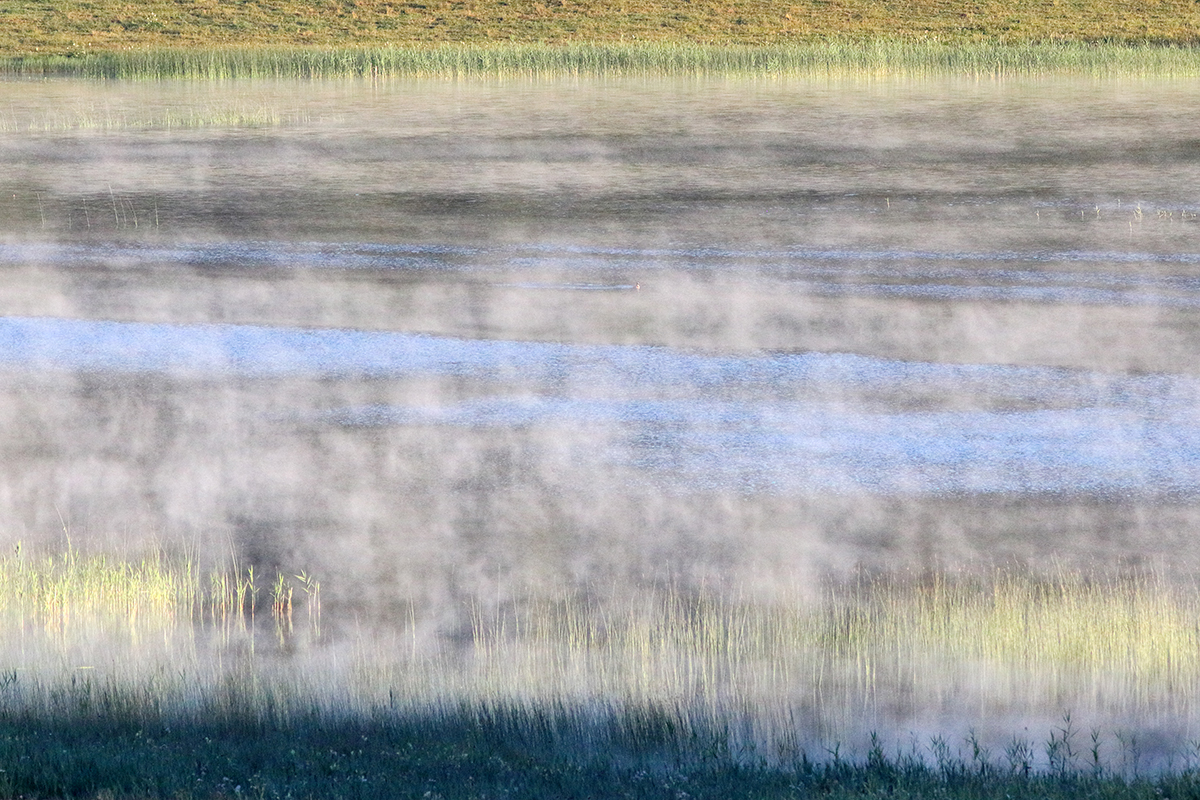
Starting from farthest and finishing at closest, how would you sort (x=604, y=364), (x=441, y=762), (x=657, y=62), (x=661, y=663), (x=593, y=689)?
(x=657, y=62), (x=604, y=364), (x=661, y=663), (x=593, y=689), (x=441, y=762)

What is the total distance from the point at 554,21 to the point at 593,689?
49622 millimetres

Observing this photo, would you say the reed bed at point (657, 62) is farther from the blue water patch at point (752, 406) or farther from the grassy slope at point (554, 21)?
the blue water patch at point (752, 406)

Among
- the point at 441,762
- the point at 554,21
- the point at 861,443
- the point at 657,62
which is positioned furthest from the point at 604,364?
the point at 554,21

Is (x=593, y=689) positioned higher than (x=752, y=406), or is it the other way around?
(x=593, y=689)

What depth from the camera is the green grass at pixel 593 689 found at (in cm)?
600

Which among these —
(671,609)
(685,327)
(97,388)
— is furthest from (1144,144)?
(671,609)

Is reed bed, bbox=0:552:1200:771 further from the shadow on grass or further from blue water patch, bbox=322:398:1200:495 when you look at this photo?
blue water patch, bbox=322:398:1200:495

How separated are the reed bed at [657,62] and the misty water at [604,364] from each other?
1339 cm

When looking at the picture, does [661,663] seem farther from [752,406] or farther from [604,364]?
[604,364]

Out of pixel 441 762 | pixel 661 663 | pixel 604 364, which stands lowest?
pixel 604 364

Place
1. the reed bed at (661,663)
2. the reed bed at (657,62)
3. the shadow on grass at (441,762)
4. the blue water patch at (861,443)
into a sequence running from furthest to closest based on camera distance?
the reed bed at (657,62), the blue water patch at (861,443), the reed bed at (661,663), the shadow on grass at (441,762)

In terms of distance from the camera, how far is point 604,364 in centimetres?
1352

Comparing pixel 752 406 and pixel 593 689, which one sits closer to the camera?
pixel 593 689

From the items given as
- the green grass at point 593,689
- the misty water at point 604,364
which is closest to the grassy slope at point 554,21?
the misty water at point 604,364
